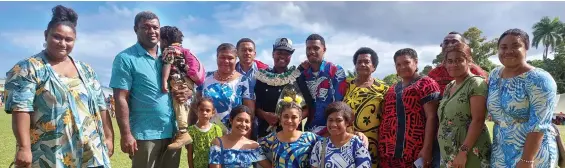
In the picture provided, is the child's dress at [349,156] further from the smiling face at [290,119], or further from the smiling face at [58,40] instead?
the smiling face at [58,40]

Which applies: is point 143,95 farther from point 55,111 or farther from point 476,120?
point 476,120

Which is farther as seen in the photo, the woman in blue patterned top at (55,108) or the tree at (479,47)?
the tree at (479,47)

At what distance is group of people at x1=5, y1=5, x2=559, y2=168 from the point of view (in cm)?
355

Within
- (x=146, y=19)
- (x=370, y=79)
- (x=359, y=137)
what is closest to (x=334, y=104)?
(x=359, y=137)

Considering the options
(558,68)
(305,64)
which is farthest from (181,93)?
(558,68)

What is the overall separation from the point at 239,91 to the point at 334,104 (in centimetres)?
127

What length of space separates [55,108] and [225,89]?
1.92 m

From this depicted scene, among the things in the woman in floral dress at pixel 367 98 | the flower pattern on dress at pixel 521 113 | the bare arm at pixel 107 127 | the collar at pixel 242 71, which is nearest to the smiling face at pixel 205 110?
the collar at pixel 242 71

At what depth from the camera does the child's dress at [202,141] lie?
496 centimetres

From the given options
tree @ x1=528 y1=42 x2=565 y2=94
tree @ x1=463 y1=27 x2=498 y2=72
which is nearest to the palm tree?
tree @ x1=528 y1=42 x2=565 y2=94

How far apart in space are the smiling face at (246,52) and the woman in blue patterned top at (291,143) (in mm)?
1193

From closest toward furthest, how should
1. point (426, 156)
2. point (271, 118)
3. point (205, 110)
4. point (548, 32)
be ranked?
point (426, 156) → point (205, 110) → point (271, 118) → point (548, 32)

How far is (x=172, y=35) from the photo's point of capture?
17.5ft

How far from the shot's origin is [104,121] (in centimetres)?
425
